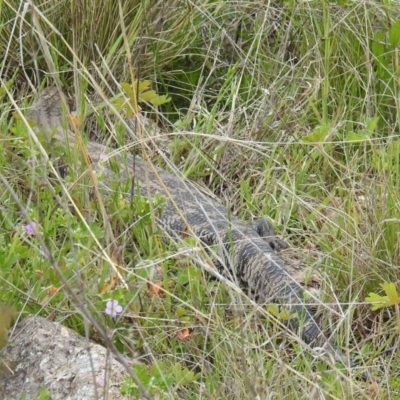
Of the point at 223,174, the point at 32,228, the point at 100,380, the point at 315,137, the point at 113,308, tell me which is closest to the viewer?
the point at 32,228

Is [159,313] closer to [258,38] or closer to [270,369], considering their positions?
[270,369]

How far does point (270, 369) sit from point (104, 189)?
45.0 inches

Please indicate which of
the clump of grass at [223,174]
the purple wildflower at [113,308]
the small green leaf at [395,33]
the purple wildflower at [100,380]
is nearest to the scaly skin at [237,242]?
the clump of grass at [223,174]

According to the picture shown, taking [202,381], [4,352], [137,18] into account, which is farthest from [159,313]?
[137,18]

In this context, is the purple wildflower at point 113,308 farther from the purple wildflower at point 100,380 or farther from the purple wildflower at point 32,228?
the purple wildflower at point 32,228

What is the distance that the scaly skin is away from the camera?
2.86 m

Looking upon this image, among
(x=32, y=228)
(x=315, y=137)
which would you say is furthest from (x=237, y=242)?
(x=32, y=228)

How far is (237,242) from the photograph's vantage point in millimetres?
3594

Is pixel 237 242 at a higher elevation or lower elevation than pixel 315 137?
lower

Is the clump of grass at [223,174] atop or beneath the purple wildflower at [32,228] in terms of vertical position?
beneath

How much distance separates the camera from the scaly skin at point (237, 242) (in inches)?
112

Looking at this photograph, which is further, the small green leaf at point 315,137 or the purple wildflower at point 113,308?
the small green leaf at point 315,137

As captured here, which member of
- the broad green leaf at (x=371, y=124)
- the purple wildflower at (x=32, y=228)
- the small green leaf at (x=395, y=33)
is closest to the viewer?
the purple wildflower at (x=32, y=228)

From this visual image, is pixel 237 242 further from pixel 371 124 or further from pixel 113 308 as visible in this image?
pixel 113 308
